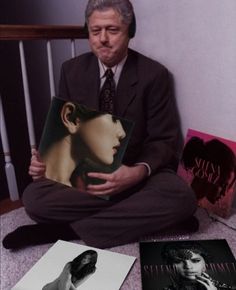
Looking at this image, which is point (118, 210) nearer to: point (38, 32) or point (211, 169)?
A: point (211, 169)

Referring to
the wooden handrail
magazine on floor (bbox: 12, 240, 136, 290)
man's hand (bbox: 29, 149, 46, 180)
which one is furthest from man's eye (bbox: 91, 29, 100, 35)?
magazine on floor (bbox: 12, 240, 136, 290)

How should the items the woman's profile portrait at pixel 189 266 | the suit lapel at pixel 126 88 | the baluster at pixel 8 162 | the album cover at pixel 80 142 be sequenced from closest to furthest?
the woman's profile portrait at pixel 189 266 → the album cover at pixel 80 142 → the suit lapel at pixel 126 88 → the baluster at pixel 8 162

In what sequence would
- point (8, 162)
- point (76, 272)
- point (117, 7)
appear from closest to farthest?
point (76, 272)
point (117, 7)
point (8, 162)

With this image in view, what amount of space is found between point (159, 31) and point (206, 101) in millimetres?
280

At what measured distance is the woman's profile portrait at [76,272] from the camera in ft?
2.61

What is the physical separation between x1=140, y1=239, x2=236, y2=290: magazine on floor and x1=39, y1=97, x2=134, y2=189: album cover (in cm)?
25

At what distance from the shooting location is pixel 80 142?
0.94 metres

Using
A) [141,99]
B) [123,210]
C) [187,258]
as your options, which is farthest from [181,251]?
[141,99]

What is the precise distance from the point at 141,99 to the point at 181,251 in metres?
0.45

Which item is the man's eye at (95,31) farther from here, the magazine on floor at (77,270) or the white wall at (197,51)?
the magazine on floor at (77,270)

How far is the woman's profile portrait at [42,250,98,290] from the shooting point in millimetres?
795

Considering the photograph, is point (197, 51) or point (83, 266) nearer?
point (83, 266)

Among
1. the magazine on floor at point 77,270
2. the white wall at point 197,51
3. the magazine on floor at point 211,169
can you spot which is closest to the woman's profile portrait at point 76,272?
the magazine on floor at point 77,270

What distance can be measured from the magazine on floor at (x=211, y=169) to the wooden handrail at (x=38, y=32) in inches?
20.7
